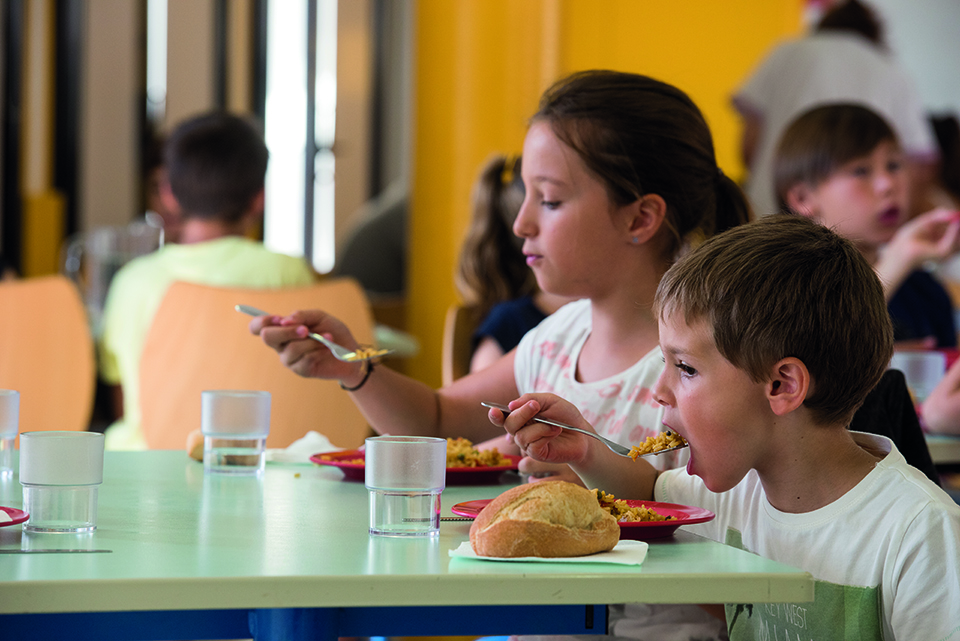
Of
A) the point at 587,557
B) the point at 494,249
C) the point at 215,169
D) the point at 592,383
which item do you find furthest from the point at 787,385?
the point at 215,169

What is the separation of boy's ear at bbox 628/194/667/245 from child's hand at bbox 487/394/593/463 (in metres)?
0.48

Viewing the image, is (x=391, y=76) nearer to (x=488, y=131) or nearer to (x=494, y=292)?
(x=488, y=131)

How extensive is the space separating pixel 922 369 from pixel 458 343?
0.90 m

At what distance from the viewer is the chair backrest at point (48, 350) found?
2.28 m

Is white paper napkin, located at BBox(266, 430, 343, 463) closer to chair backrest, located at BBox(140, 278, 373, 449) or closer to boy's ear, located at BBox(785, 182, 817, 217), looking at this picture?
chair backrest, located at BBox(140, 278, 373, 449)

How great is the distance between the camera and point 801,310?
1040 millimetres

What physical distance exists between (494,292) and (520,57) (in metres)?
1.90

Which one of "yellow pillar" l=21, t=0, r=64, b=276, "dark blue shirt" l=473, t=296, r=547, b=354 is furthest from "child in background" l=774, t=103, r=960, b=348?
"yellow pillar" l=21, t=0, r=64, b=276

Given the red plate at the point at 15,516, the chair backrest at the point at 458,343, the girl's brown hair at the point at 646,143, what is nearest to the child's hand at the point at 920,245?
the chair backrest at the point at 458,343

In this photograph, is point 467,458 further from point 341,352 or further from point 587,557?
point 587,557

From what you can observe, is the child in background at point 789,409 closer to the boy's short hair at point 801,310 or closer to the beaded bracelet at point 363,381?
the boy's short hair at point 801,310

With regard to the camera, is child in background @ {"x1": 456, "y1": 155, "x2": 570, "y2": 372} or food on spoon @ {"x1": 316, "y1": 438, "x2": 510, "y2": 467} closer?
food on spoon @ {"x1": 316, "y1": 438, "x2": 510, "y2": 467}

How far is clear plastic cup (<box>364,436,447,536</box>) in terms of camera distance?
3.03 feet

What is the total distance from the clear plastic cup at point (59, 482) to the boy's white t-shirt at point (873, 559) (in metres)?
0.63
